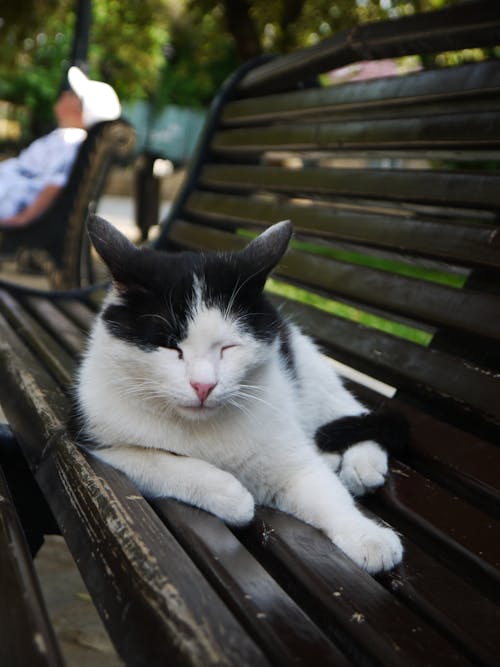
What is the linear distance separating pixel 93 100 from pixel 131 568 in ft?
16.7

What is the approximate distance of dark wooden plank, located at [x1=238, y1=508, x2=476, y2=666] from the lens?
1052 mm

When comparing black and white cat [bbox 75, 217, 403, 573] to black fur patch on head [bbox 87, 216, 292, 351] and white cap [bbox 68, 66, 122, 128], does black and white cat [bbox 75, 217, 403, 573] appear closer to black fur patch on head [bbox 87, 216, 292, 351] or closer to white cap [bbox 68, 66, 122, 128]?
black fur patch on head [bbox 87, 216, 292, 351]

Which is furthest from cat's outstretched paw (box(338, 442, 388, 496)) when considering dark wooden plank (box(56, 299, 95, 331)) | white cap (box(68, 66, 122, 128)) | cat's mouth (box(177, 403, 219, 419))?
white cap (box(68, 66, 122, 128))

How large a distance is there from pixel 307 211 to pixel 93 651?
156cm

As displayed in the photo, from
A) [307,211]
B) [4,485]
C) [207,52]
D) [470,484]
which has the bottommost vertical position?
[4,485]

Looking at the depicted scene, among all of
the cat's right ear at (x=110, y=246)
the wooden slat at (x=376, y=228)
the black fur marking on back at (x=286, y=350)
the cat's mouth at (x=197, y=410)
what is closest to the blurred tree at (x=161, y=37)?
the wooden slat at (x=376, y=228)

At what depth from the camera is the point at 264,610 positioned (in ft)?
3.53

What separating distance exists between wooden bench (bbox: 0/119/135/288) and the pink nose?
12.4ft

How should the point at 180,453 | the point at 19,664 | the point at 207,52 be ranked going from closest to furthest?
the point at 19,664
the point at 180,453
the point at 207,52

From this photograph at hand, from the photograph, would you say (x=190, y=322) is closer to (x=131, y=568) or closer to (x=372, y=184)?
(x=131, y=568)

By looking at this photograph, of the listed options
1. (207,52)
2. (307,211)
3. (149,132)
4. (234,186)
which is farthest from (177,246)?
(149,132)

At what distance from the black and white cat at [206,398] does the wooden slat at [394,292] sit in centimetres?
40

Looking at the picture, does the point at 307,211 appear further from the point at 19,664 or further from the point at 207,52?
the point at 207,52

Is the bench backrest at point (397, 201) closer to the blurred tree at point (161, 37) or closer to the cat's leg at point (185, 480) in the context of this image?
the cat's leg at point (185, 480)
